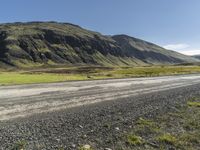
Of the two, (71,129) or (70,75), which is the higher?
(71,129)

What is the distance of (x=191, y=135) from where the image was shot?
11.4 m

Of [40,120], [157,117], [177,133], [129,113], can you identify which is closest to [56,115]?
[40,120]

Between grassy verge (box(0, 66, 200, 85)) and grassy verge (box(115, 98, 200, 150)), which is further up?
grassy verge (box(115, 98, 200, 150))

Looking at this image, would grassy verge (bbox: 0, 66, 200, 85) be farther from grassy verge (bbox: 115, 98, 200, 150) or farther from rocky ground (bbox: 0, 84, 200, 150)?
grassy verge (bbox: 115, 98, 200, 150)

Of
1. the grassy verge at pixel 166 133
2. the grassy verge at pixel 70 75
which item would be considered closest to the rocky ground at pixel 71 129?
the grassy verge at pixel 166 133

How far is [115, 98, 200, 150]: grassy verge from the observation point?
33.5 ft

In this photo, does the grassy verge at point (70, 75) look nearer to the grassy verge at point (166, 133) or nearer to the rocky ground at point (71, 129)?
the rocky ground at point (71, 129)

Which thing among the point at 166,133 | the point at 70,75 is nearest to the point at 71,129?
the point at 166,133

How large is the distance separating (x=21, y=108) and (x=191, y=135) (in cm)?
1128

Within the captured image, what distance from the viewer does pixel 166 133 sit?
38.6ft

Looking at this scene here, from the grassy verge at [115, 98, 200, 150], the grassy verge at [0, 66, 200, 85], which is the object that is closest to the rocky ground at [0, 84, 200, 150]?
the grassy verge at [115, 98, 200, 150]

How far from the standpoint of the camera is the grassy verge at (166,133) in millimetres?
10203

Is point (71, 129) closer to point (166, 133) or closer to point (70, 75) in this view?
point (166, 133)

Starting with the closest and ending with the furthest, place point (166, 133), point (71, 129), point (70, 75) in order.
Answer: point (166, 133), point (71, 129), point (70, 75)
